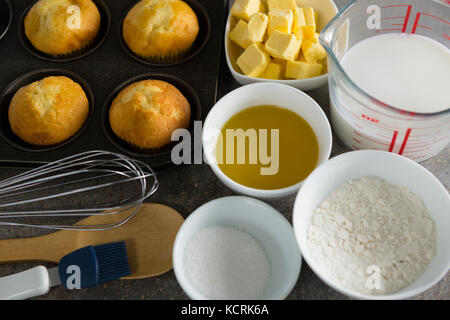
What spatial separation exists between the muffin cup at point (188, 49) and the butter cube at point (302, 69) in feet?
0.88

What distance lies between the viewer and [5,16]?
136 cm

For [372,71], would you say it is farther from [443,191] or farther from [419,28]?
[443,191]

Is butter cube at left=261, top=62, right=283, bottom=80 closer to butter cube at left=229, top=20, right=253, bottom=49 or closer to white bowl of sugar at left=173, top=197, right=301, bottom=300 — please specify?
butter cube at left=229, top=20, right=253, bottom=49

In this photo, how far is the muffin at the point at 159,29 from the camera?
1.21 metres

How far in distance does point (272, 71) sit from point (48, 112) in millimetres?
598

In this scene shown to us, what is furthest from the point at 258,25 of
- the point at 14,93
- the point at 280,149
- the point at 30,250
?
the point at 30,250

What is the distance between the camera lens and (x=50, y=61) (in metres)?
1.24

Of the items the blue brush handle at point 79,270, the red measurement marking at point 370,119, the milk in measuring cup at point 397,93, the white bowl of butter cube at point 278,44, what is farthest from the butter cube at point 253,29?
the blue brush handle at point 79,270

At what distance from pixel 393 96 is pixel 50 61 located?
0.93 m

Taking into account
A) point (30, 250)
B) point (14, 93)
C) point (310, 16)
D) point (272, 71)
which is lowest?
point (30, 250)

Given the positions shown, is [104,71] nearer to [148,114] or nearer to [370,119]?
[148,114]

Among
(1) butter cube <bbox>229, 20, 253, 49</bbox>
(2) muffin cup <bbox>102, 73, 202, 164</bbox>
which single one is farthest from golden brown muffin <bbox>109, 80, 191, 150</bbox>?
(1) butter cube <bbox>229, 20, 253, 49</bbox>

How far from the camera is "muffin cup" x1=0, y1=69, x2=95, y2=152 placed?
45.1 inches
